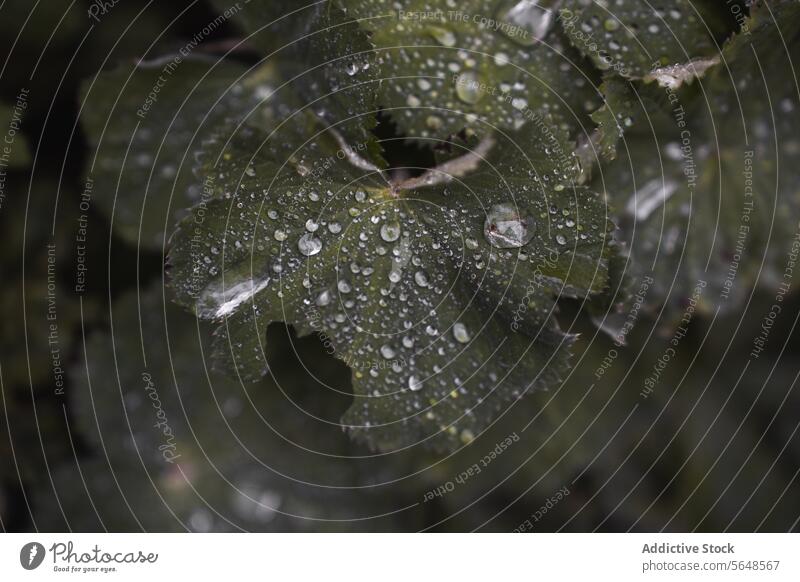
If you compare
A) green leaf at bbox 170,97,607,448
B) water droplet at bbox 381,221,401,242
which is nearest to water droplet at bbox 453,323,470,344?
green leaf at bbox 170,97,607,448

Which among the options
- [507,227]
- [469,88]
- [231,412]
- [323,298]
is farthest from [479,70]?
[231,412]

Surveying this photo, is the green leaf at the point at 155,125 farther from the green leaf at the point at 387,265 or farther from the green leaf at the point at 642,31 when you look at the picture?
the green leaf at the point at 642,31

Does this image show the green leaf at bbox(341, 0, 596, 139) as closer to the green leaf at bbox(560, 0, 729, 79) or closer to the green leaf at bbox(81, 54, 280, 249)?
the green leaf at bbox(560, 0, 729, 79)

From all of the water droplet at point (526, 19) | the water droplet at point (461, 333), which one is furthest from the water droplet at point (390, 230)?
the water droplet at point (526, 19)

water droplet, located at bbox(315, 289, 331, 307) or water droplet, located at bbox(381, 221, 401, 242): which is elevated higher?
water droplet, located at bbox(381, 221, 401, 242)

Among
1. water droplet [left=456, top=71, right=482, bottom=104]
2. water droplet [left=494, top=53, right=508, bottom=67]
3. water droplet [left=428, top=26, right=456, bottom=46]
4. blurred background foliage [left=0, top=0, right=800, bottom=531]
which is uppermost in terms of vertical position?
water droplet [left=428, top=26, right=456, bottom=46]
